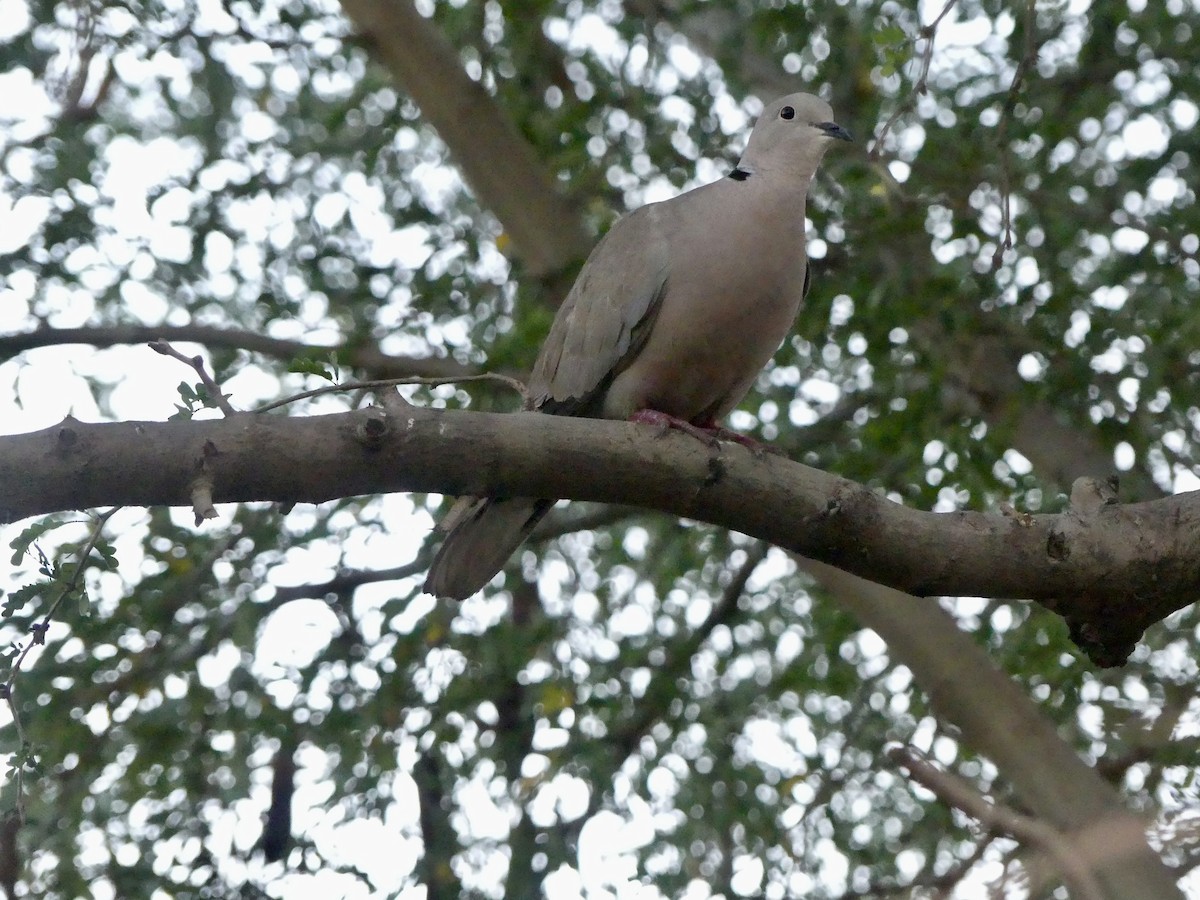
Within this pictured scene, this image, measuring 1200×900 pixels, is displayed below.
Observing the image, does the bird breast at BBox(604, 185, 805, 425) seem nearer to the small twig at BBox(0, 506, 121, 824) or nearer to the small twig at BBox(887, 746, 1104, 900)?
the small twig at BBox(0, 506, 121, 824)

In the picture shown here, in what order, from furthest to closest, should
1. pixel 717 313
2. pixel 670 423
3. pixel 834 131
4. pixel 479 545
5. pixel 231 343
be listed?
pixel 231 343 → pixel 834 131 → pixel 717 313 → pixel 479 545 → pixel 670 423

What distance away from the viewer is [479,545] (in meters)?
3.10

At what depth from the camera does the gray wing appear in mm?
3375

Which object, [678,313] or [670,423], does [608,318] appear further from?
[670,423]

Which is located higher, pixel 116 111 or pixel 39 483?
Result: pixel 116 111

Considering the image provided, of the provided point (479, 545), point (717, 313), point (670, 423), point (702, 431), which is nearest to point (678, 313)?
point (717, 313)

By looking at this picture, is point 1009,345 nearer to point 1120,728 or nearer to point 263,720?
point 1120,728

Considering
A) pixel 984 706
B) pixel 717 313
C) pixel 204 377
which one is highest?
pixel 717 313

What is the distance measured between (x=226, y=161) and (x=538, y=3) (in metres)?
1.22

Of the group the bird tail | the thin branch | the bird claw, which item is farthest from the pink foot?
the thin branch

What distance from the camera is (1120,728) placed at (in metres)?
2.36

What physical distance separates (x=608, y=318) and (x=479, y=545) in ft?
2.28

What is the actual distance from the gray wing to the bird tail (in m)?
0.43

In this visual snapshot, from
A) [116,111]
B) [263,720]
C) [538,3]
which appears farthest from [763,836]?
[116,111]
